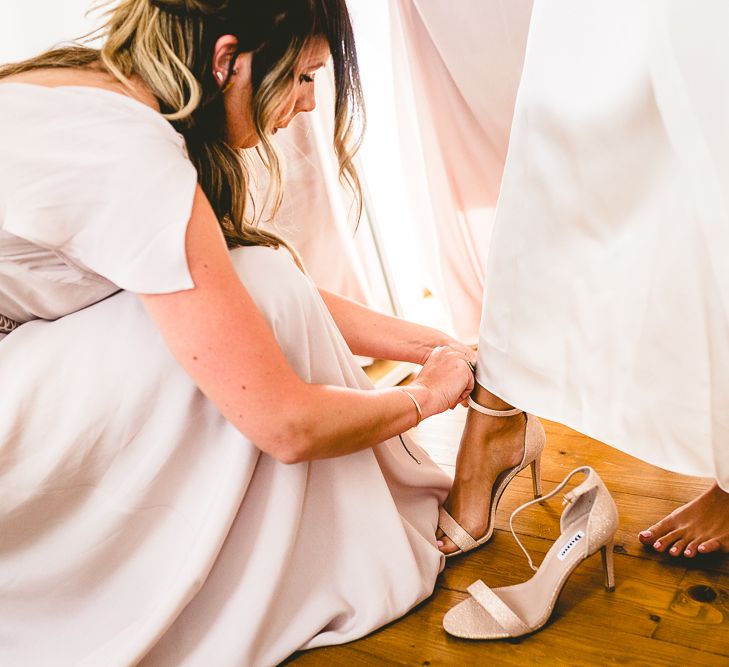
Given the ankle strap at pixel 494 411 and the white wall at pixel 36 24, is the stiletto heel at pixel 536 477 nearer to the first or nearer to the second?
the ankle strap at pixel 494 411

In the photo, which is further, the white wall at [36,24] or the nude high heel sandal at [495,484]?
the white wall at [36,24]

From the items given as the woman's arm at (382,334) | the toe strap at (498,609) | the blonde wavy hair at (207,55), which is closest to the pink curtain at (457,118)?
the woman's arm at (382,334)

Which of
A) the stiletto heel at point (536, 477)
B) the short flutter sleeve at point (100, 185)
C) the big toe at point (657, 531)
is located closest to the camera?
the short flutter sleeve at point (100, 185)

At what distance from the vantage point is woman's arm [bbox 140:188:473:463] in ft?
2.74

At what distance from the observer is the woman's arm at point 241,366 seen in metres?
0.83

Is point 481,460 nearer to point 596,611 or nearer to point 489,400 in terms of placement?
point 489,400

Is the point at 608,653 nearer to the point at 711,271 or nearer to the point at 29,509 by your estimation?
the point at 711,271

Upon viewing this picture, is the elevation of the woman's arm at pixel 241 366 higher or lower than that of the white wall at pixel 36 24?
lower

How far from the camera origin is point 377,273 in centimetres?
209

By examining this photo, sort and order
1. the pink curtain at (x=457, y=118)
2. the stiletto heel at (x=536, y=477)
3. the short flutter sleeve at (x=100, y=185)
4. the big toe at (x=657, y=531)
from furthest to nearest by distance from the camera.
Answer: the pink curtain at (x=457, y=118) → the stiletto heel at (x=536, y=477) → the big toe at (x=657, y=531) → the short flutter sleeve at (x=100, y=185)

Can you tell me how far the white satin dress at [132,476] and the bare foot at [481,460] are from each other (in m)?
0.15

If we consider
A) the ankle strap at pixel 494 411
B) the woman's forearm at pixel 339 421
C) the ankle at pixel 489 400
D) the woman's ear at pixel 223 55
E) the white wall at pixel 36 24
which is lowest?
the ankle strap at pixel 494 411

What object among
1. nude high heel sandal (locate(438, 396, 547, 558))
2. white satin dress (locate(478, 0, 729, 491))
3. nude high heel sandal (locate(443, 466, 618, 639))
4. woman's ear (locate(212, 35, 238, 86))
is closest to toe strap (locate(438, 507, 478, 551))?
nude high heel sandal (locate(438, 396, 547, 558))

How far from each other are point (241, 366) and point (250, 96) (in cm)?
34
